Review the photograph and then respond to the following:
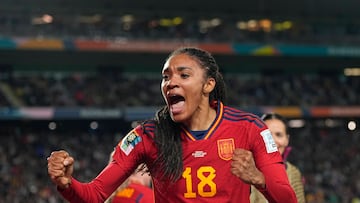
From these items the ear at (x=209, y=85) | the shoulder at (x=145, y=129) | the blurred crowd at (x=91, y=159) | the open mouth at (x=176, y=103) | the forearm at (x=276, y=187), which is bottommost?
the blurred crowd at (x=91, y=159)

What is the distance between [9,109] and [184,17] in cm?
826

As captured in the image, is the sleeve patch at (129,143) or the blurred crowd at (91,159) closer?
the sleeve patch at (129,143)

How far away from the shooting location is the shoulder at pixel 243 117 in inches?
136

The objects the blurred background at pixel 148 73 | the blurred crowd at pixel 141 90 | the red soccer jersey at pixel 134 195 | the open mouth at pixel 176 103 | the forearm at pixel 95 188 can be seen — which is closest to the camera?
the forearm at pixel 95 188

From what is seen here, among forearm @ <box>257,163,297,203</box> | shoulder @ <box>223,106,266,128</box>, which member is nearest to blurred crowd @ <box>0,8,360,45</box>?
shoulder @ <box>223,106,266,128</box>

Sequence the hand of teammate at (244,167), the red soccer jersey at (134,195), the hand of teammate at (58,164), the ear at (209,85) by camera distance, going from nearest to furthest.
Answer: the hand of teammate at (244,167) → the hand of teammate at (58,164) → the ear at (209,85) → the red soccer jersey at (134,195)

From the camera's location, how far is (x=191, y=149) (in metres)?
3.41

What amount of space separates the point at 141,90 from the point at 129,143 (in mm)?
21767

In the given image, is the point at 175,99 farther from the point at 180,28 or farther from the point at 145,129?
the point at 180,28

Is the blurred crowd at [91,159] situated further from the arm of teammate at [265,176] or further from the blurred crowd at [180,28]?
the arm of teammate at [265,176]

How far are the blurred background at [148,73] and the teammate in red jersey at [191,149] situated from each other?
16.4 meters

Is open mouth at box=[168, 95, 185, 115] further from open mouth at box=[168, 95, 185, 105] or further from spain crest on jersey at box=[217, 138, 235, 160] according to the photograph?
spain crest on jersey at box=[217, 138, 235, 160]

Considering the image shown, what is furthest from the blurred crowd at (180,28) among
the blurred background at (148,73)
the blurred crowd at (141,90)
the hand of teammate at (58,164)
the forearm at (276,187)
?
the forearm at (276,187)

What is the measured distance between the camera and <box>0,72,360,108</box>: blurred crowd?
2312 cm
